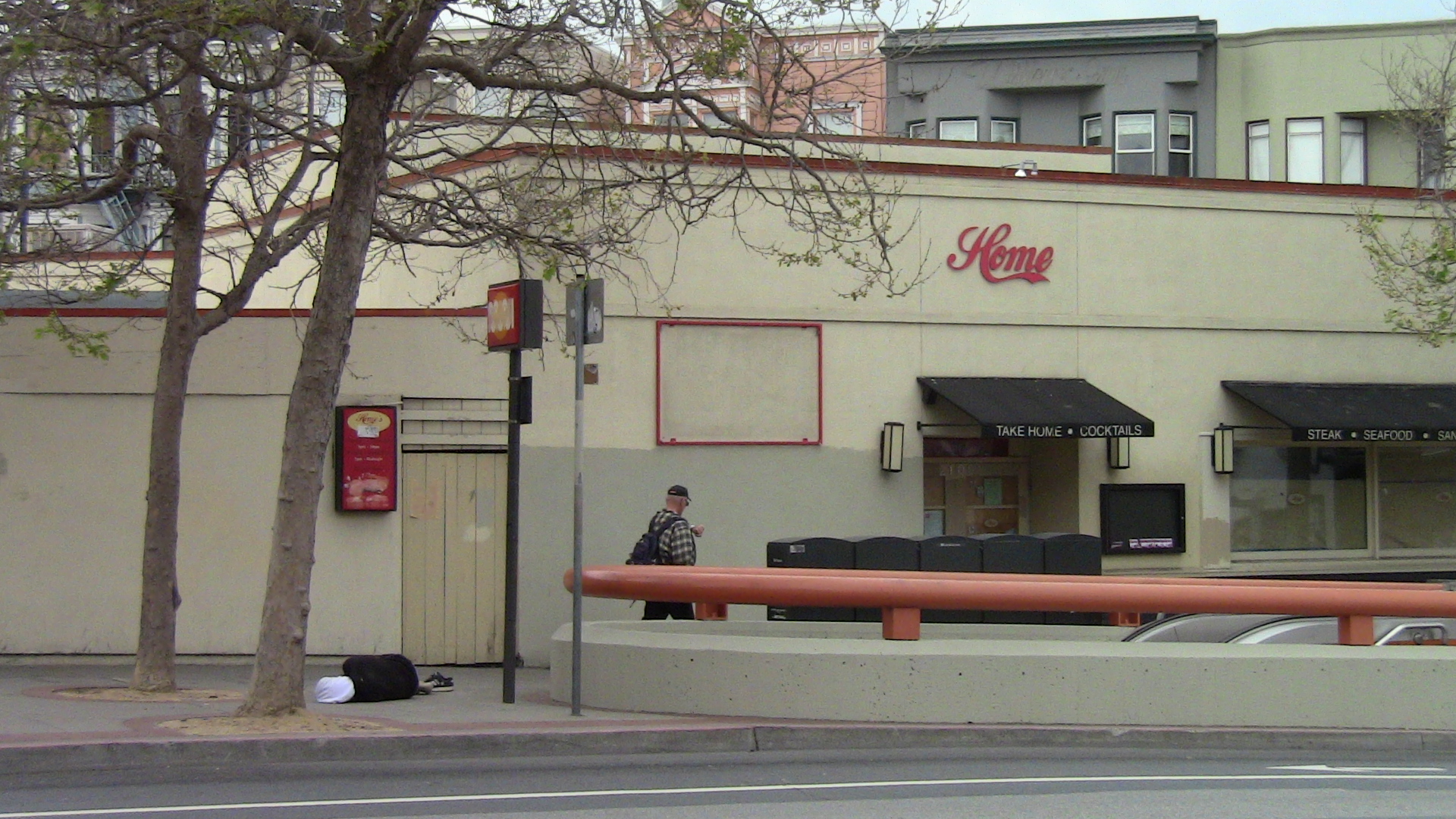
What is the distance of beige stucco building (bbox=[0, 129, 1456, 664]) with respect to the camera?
551 inches

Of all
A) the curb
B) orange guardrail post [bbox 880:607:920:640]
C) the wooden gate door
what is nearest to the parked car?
the curb

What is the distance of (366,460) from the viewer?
567 inches

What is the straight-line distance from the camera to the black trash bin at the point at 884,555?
1327 cm

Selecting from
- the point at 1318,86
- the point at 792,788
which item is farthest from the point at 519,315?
the point at 1318,86

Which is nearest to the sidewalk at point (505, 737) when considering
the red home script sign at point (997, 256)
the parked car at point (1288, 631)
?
the parked car at point (1288, 631)

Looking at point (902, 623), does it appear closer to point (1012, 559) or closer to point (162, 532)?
point (1012, 559)

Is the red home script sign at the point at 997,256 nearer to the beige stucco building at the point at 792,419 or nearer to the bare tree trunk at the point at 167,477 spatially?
the beige stucco building at the point at 792,419

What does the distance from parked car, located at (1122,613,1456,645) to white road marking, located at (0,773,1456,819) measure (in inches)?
75.8

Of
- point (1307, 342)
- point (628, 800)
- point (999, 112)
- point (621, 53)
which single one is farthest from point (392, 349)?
point (999, 112)

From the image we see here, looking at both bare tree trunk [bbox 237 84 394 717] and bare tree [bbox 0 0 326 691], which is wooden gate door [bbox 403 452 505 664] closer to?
bare tree [bbox 0 0 326 691]

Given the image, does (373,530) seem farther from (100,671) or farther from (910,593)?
(910,593)

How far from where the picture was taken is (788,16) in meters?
12.0

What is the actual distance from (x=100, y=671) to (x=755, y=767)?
734 cm

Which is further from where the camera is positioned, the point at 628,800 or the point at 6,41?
the point at 6,41
